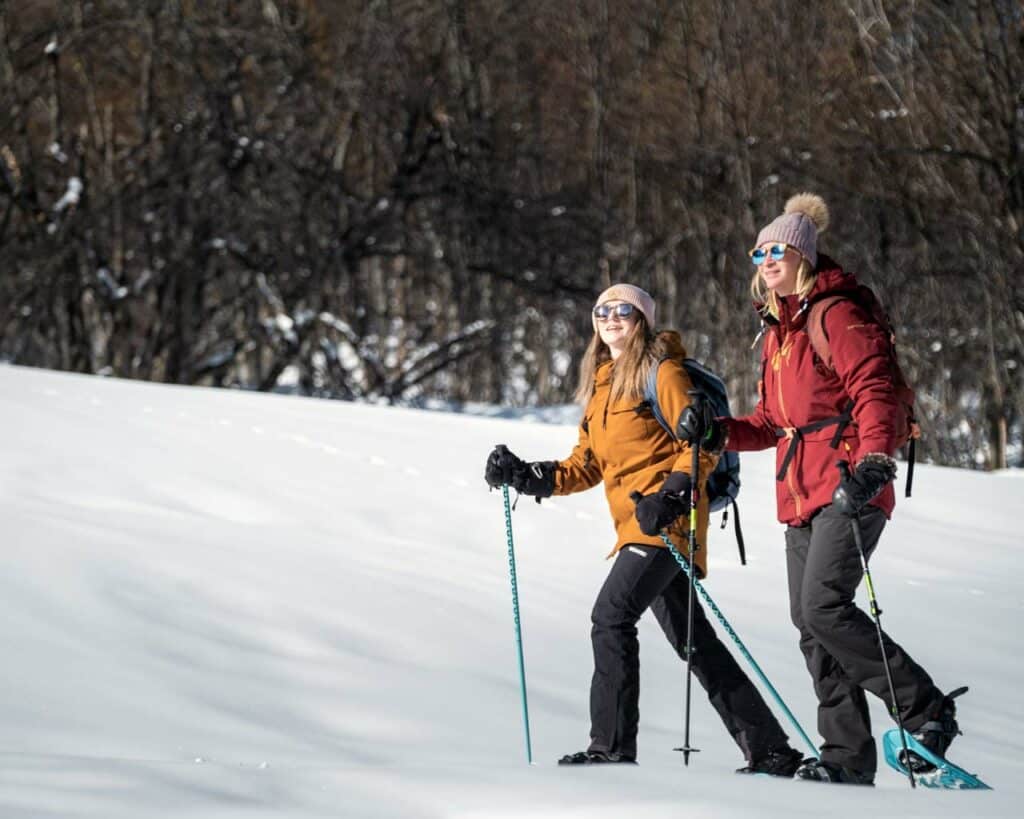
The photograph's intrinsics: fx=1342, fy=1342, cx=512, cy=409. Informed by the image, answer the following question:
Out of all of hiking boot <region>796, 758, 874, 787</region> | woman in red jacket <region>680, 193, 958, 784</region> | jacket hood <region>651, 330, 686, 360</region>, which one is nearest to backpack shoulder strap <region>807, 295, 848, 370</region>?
woman in red jacket <region>680, 193, 958, 784</region>

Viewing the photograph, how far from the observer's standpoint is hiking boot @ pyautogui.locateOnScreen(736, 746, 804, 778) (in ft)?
12.5

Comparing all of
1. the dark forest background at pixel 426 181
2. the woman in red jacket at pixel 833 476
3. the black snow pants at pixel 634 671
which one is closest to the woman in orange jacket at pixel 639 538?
the black snow pants at pixel 634 671

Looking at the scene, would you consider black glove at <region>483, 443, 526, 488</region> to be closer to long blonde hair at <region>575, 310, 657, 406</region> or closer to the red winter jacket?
long blonde hair at <region>575, 310, 657, 406</region>

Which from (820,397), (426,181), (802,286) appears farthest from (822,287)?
(426,181)

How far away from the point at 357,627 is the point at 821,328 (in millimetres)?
2389

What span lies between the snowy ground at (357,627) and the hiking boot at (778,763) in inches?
12.8

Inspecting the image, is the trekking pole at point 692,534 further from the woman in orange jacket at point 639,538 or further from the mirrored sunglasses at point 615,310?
the mirrored sunglasses at point 615,310

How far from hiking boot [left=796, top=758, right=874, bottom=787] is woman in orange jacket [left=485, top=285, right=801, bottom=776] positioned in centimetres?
21

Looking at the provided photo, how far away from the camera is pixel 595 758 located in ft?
12.3

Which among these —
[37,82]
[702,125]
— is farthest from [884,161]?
[37,82]

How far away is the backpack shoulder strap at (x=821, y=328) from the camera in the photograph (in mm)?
3658

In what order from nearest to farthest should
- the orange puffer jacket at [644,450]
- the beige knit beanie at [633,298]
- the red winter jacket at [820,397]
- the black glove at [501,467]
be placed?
1. the red winter jacket at [820,397]
2. the orange puffer jacket at [644,450]
3. the beige knit beanie at [633,298]
4. the black glove at [501,467]

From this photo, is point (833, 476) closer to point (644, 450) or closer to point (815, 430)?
point (815, 430)

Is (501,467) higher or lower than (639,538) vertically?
higher
